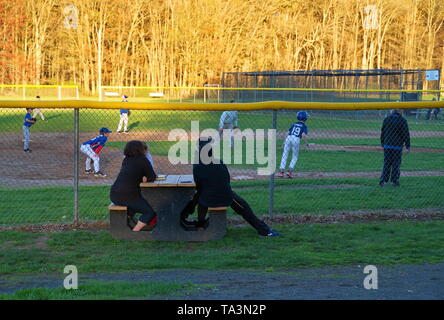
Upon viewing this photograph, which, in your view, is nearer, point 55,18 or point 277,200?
point 277,200

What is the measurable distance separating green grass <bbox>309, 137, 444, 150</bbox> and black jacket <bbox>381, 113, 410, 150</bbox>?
8.42 metres

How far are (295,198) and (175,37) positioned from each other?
162 feet

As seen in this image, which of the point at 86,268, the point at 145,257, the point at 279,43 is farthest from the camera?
the point at 279,43

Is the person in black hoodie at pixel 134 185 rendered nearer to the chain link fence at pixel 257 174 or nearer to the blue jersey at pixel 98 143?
the chain link fence at pixel 257 174

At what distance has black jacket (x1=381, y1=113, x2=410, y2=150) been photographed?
41.5 feet

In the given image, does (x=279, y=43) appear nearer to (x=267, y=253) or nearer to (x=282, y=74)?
(x=282, y=74)

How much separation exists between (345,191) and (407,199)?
4.18 feet

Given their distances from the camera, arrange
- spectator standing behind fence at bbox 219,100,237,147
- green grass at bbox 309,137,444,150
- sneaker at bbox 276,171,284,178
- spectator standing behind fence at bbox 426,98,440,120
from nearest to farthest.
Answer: sneaker at bbox 276,171,284,178 < spectator standing behind fence at bbox 219,100,237,147 < green grass at bbox 309,137,444,150 < spectator standing behind fence at bbox 426,98,440,120

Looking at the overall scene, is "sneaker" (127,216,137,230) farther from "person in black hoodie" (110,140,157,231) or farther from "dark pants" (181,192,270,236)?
"dark pants" (181,192,270,236)

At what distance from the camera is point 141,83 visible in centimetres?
6206

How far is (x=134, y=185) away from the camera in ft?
26.1

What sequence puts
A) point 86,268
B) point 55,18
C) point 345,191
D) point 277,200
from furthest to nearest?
1. point 55,18
2. point 345,191
3. point 277,200
4. point 86,268

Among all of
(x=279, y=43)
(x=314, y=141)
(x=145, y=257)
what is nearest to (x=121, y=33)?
(x=279, y=43)

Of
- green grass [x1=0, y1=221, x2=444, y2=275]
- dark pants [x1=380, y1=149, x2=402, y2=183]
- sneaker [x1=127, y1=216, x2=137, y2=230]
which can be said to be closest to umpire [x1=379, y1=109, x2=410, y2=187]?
dark pants [x1=380, y1=149, x2=402, y2=183]
